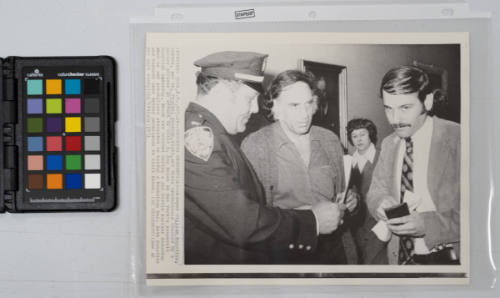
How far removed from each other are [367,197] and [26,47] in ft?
1.53

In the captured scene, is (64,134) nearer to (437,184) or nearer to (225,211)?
(225,211)

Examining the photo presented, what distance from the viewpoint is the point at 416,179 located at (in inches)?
19.4

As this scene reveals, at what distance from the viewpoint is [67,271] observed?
1.63ft

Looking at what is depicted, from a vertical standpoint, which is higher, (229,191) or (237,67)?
(237,67)

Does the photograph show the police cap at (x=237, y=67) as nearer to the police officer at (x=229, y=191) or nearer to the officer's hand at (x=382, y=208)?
the police officer at (x=229, y=191)

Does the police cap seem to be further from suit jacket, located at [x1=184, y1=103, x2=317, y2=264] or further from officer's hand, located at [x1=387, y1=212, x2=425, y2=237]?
officer's hand, located at [x1=387, y1=212, x2=425, y2=237]

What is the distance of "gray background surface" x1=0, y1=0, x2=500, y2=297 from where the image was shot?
497 millimetres

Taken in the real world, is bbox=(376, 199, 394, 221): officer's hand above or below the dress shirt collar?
below

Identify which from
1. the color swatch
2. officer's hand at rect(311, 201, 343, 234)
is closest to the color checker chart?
the color swatch

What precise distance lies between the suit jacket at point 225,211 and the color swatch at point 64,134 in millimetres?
115

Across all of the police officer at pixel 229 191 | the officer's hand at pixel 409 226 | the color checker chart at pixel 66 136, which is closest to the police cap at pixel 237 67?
the police officer at pixel 229 191

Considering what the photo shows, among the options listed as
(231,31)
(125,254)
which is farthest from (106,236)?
(231,31)

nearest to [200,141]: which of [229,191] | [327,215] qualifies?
[229,191]

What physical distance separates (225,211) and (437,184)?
0.26 meters
